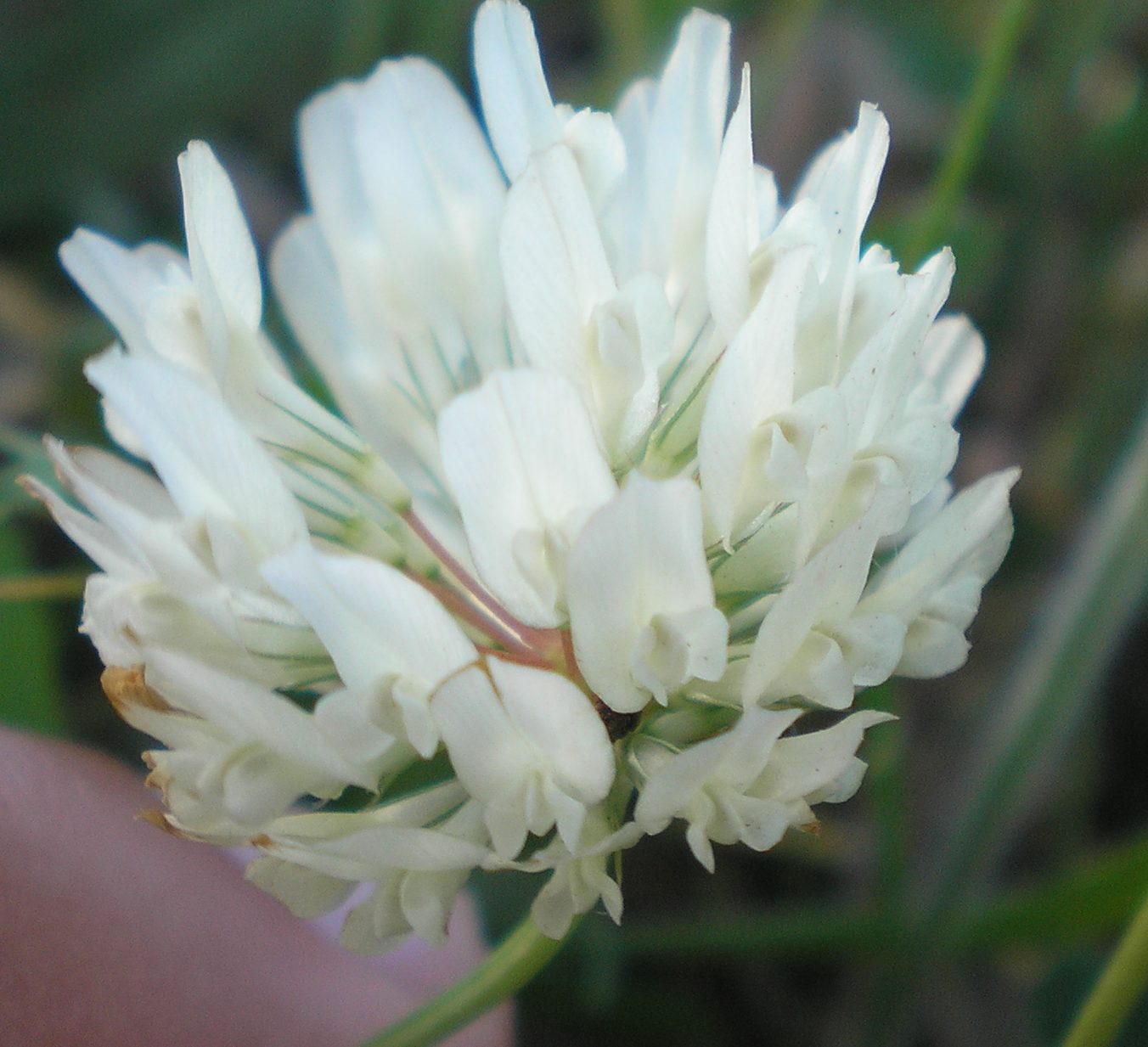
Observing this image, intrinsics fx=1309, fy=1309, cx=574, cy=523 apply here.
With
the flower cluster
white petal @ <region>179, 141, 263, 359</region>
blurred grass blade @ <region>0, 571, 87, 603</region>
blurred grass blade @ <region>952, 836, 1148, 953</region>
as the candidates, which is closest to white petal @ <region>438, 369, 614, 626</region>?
the flower cluster

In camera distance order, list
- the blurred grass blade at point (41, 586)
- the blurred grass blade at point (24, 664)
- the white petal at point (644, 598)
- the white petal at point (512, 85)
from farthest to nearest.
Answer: the blurred grass blade at point (24, 664)
the blurred grass blade at point (41, 586)
the white petal at point (512, 85)
the white petal at point (644, 598)

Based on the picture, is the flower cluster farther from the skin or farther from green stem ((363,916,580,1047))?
the skin

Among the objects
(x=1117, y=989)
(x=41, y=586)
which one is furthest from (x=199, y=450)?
(x=1117, y=989)

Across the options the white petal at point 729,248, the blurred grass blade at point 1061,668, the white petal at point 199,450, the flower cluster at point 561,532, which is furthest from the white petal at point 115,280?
the blurred grass blade at point 1061,668

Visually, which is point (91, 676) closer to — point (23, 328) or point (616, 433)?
point (23, 328)

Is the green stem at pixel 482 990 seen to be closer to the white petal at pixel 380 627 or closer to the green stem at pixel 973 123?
the white petal at pixel 380 627

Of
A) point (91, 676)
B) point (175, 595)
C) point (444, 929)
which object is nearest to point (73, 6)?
point (91, 676)
